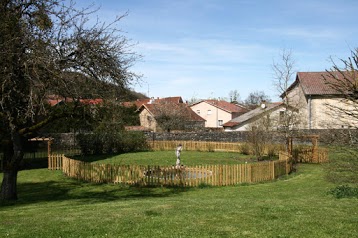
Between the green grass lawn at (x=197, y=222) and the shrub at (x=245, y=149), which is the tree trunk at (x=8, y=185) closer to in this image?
the green grass lawn at (x=197, y=222)

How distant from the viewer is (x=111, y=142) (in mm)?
36312

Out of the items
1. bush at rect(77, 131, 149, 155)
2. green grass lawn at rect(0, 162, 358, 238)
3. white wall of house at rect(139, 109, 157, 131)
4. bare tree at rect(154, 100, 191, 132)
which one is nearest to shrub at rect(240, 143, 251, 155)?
bush at rect(77, 131, 149, 155)

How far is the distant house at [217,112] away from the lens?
80250 millimetres

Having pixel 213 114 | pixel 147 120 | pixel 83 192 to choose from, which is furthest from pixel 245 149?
pixel 213 114

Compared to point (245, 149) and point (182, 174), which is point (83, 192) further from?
point (245, 149)

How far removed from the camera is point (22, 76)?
1195cm

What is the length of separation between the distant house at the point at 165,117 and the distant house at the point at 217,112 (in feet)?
40.5

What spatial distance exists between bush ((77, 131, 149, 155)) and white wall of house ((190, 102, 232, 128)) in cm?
4341

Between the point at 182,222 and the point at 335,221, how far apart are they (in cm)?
299

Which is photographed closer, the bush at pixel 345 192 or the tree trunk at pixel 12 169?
the bush at pixel 345 192

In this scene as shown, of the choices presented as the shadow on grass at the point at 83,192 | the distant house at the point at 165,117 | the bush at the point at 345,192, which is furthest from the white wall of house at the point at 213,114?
the bush at the point at 345,192

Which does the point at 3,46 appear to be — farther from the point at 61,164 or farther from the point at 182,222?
the point at 61,164

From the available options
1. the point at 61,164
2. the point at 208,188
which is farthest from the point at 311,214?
the point at 61,164

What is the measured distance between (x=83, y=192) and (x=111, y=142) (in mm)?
19551
